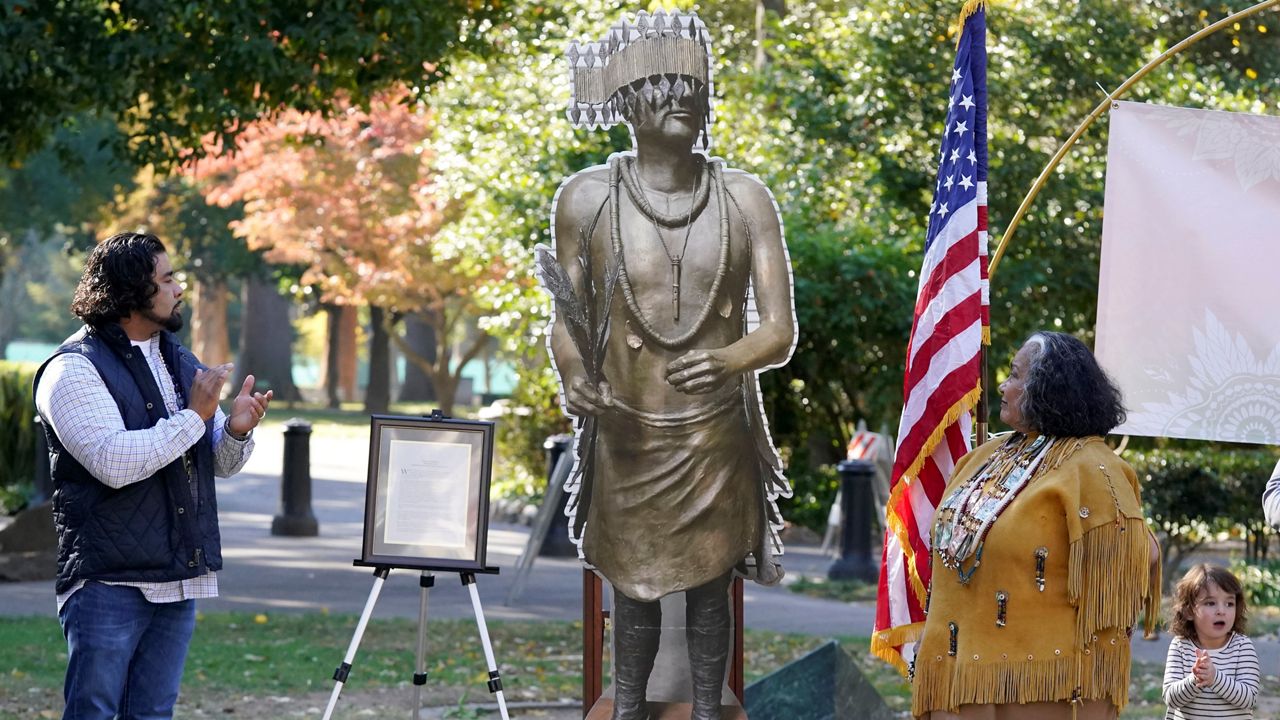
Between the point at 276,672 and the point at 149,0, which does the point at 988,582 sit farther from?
the point at 149,0

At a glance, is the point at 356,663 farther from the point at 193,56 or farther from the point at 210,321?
the point at 210,321

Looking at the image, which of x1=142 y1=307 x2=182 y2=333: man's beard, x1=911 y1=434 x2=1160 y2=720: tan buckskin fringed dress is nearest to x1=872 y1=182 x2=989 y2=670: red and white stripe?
x1=911 y1=434 x2=1160 y2=720: tan buckskin fringed dress

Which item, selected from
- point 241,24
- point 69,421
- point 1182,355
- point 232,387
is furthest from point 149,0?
point 232,387

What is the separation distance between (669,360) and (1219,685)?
2.37 meters

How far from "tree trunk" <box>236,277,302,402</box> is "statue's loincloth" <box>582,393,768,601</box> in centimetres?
3796

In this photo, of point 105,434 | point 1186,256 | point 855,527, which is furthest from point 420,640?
point 855,527

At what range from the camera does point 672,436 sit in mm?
6180

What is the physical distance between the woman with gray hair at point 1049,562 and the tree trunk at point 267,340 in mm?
39679

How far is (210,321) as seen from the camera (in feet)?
148

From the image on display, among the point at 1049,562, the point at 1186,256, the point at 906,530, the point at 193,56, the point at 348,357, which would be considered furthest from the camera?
the point at 348,357

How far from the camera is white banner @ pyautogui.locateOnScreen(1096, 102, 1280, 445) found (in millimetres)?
6457

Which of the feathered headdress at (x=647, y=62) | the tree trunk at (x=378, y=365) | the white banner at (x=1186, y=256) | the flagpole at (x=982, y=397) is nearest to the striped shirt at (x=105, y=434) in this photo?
the feathered headdress at (x=647, y=62)

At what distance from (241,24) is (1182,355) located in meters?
6.70

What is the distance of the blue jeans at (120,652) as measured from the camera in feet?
16.1
